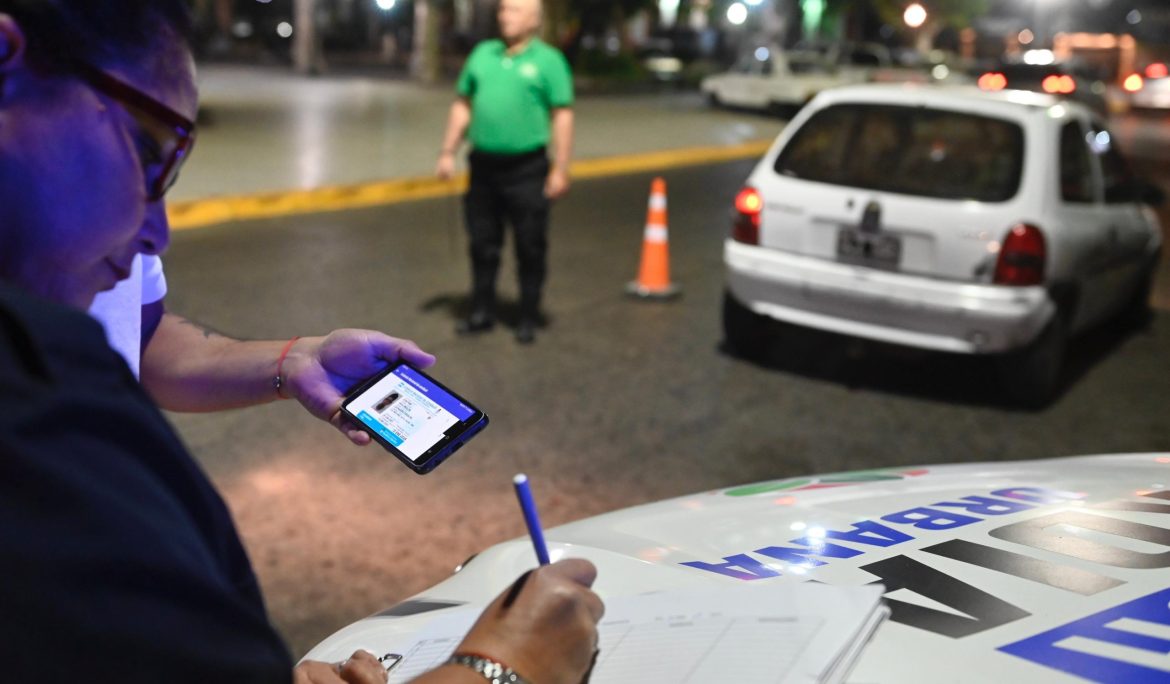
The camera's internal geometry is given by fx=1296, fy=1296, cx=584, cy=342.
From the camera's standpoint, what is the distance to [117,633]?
972mm

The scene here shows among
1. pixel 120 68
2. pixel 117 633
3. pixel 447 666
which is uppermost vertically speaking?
pixel 120 68

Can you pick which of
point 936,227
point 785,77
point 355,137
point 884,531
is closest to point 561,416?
point 936,227

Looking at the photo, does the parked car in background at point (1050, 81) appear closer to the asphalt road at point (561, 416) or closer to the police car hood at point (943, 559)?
the asphalt road at point (561, 416)

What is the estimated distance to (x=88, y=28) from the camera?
1209 millimetres

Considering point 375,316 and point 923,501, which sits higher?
point 923,501

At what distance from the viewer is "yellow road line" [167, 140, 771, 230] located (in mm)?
10945

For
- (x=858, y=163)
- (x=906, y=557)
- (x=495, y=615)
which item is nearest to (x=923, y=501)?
(x=906, y=557)

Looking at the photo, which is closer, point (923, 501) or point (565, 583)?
point (565, 583)

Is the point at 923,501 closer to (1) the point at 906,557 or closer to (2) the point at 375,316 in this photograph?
(1) the point at 906,557

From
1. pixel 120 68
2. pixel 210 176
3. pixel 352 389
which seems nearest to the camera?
pixel 120 68

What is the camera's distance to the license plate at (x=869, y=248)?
622 centimetres

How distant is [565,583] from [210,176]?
39.1 feet

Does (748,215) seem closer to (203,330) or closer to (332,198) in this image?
(203,330)

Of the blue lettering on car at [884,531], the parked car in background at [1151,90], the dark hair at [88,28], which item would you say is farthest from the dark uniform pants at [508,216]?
the parked car in background at [1151,90]
